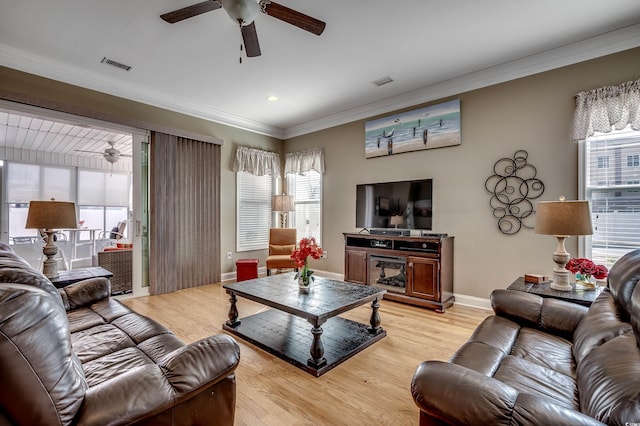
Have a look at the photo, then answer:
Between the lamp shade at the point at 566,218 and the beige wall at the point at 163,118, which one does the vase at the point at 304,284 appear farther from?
the beige wall at the point at 163,118

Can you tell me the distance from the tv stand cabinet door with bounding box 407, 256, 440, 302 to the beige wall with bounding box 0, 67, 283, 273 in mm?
3025

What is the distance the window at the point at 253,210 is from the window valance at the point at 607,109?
4.66 metres

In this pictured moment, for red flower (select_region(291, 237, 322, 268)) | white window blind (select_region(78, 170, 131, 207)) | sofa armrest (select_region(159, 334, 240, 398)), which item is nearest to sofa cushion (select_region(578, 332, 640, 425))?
sofa armrest (select_region(159, 334, 240, 398))

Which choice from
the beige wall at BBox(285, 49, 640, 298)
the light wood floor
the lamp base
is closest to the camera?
the light wood floor

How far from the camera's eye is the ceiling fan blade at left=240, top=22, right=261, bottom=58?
7.83ft

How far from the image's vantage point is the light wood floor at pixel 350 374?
1.78m

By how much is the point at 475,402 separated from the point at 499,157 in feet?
10.9

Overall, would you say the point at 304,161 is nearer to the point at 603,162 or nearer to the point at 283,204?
the point at 283,204

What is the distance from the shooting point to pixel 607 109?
2889mm

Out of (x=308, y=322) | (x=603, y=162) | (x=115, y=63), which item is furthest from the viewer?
(x=115, y=63)

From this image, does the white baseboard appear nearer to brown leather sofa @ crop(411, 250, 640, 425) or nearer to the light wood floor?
the light wood floor

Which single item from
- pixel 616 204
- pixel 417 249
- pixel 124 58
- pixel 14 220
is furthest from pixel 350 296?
pixel 14 220

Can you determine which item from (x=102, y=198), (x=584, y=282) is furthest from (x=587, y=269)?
(x=102, y=198)

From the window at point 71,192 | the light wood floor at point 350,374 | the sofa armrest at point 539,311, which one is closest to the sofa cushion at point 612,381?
the sofa armrest at point 539,311
